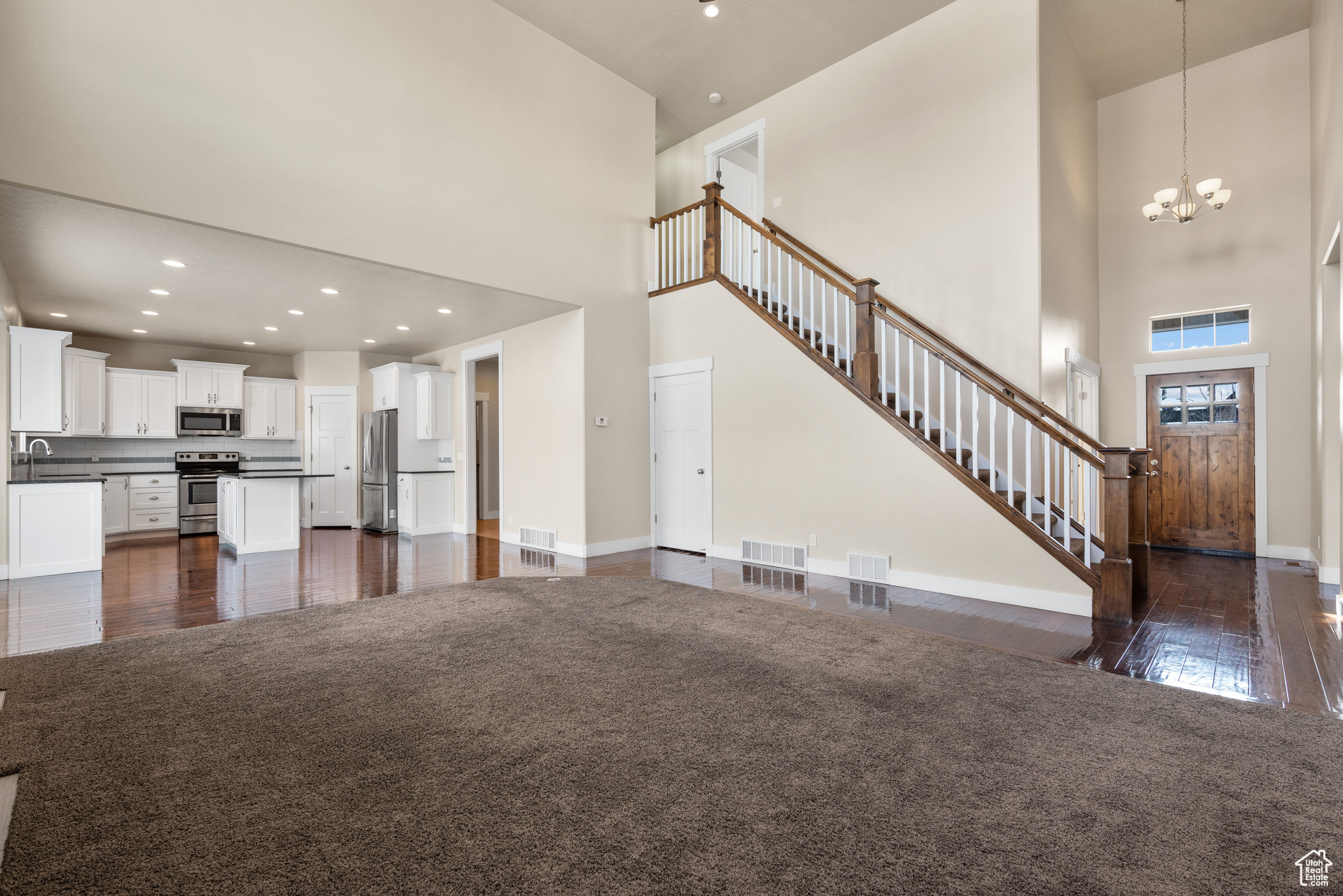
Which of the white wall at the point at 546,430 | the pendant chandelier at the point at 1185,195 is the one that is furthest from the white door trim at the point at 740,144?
the pendant chandelier at the point at 1185,195

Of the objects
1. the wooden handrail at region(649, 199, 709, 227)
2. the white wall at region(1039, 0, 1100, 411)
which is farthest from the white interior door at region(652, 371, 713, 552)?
the white wall at region(1039, 0, 1100, 411)

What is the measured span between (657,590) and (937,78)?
571 centimetres

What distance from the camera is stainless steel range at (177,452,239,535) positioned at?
8.91 m

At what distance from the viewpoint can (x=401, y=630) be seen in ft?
12.6

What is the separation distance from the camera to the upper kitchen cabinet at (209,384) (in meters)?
9.03

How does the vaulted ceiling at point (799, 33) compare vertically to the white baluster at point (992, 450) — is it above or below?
above

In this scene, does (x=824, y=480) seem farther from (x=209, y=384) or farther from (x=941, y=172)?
(x=209, y=384)

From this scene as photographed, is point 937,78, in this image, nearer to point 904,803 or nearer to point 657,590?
point 657,590

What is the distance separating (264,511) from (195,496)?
9.62ft

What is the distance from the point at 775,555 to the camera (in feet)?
19.7

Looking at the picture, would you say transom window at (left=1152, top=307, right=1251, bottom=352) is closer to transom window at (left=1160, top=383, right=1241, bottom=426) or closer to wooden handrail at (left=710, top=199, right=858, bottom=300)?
transom window at (left=1160, top=383, right=1241, bottom=426)

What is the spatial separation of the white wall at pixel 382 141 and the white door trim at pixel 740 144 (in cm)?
129

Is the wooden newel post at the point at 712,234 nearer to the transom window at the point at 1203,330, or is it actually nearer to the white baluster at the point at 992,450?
the white baluster at the point at 992,450

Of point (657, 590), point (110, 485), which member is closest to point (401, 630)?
point (657, 590)
